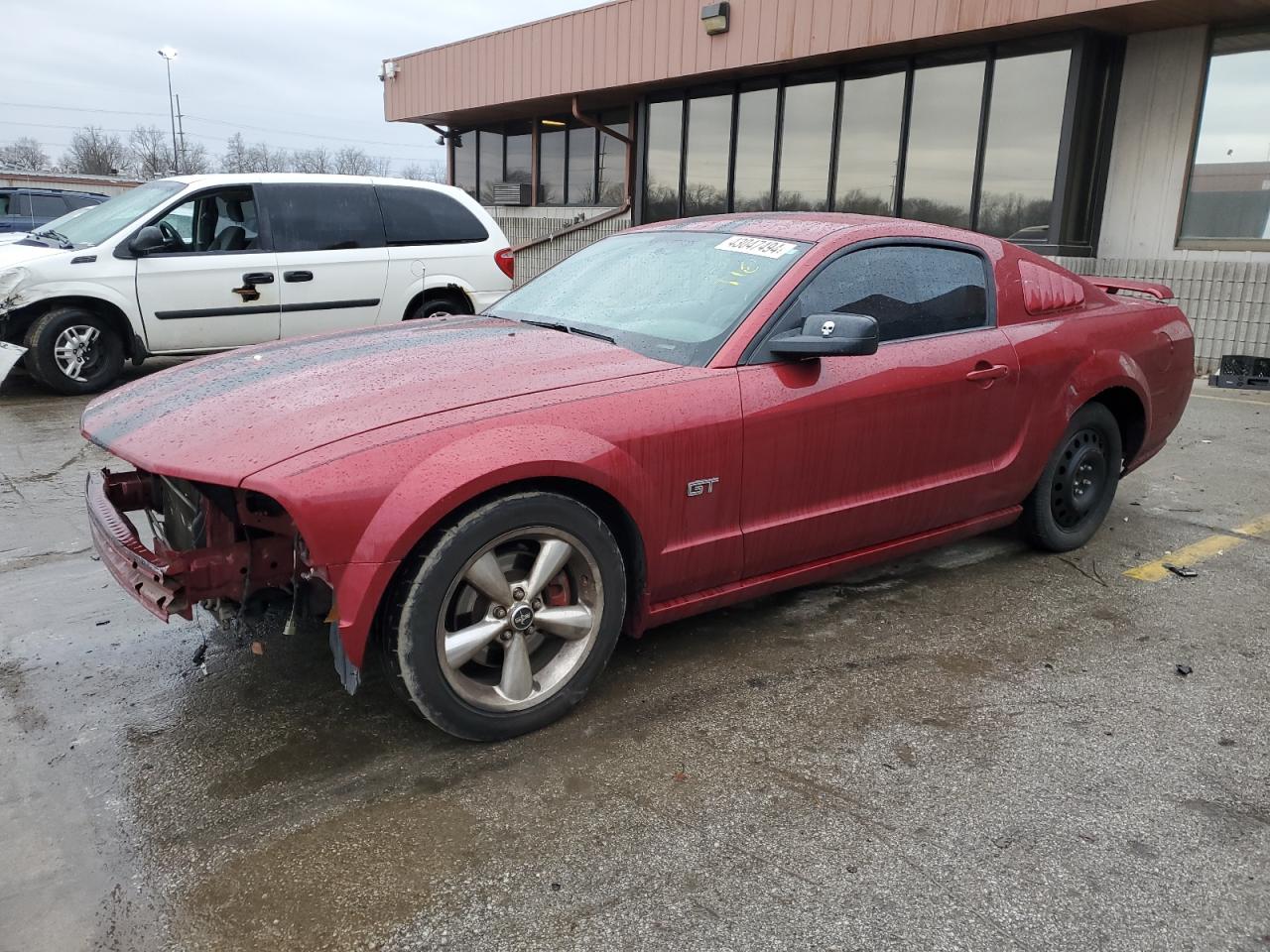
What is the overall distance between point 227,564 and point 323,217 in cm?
618

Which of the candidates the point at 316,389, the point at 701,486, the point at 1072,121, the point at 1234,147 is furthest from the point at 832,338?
the point at 1234,147

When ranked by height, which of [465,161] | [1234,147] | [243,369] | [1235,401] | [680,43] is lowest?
[1235,401]

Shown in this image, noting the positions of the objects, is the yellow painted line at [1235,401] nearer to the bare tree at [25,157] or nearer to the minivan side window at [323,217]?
the minivan side window at [323,217]

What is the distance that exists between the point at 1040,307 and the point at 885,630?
1633 mm

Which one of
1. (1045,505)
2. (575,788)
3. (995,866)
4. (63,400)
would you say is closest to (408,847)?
(575,788)

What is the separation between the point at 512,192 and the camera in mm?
18766

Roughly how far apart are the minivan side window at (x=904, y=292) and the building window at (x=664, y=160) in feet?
38.3

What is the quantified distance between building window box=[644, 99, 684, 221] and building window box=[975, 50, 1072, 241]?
5.50 metres

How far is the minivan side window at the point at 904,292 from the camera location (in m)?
3.38

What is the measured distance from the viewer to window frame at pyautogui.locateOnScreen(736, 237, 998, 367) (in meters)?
3.14

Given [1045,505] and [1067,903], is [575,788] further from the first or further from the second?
[1045,505]

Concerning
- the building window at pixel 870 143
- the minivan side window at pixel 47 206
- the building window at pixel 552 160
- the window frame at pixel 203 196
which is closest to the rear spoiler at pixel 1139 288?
the window frame at pixel 203 196

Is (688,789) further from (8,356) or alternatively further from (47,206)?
(47,206)

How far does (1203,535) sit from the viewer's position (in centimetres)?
482
